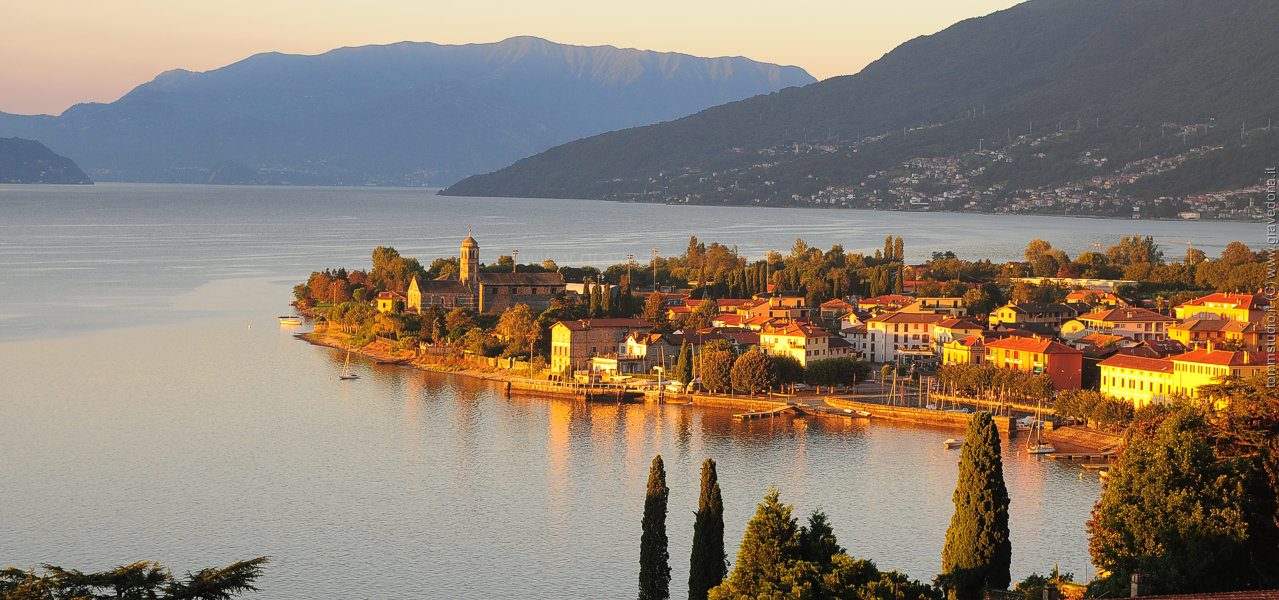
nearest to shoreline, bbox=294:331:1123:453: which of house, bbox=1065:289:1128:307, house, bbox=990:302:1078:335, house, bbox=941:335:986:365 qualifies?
house, bbox=941:335:986:365

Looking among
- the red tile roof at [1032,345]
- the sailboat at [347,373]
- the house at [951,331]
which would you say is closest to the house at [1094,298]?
the house at [951,331]

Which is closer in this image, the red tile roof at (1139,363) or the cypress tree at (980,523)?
the cypress tree at (980,523)

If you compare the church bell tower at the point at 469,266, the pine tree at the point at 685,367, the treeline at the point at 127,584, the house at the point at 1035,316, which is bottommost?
the pine tree at the point at 685,367

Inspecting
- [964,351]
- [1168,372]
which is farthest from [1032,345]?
[1168,372]

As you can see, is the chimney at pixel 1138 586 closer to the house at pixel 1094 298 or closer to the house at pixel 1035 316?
the house at pixel 1035 316

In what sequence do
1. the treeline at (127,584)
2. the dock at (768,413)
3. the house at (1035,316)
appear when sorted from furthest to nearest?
the house at (1035,316) < the dock at (768,413) < the treeline at (127,584)

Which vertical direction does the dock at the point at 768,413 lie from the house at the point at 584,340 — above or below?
below
